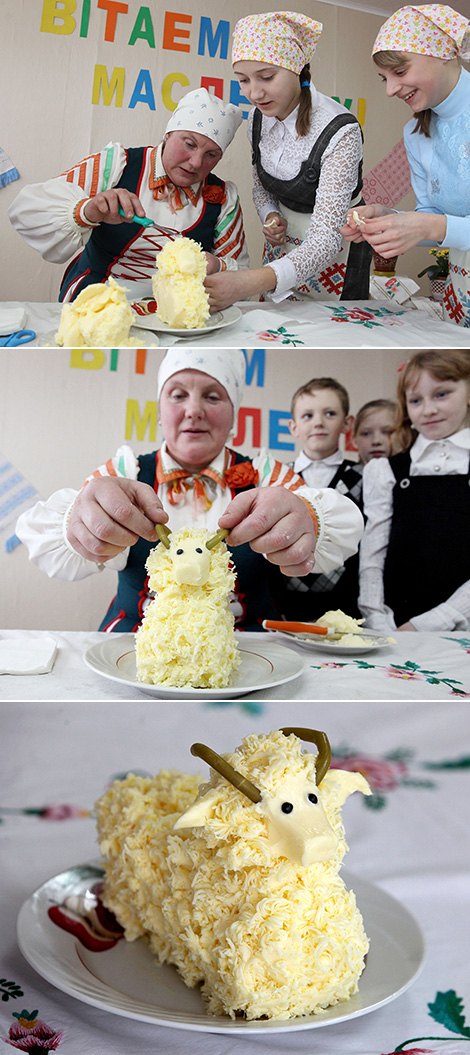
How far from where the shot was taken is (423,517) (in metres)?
0.76

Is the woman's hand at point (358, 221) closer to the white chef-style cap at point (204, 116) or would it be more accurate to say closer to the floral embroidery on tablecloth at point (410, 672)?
the white chef-style cap at point (204, 116)

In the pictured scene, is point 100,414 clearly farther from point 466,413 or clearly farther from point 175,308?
point 466,413

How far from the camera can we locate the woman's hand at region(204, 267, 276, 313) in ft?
2.13

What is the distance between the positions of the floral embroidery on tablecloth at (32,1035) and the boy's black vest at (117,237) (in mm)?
535

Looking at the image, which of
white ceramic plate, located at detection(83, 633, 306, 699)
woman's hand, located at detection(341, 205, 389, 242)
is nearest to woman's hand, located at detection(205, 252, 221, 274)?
woman's hand, located at detection(341, 205, 389, 242)

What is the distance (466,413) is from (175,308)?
31cm

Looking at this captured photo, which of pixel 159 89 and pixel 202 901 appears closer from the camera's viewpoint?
pixel 202 901

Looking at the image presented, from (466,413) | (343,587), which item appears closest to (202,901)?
(343,587)

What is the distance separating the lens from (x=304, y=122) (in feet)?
2.11

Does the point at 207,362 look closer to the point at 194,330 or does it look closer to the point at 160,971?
the point at 194,330

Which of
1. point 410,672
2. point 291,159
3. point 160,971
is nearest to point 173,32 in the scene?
point 291,159

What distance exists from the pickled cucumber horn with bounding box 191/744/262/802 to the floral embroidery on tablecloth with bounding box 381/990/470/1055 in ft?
0.55

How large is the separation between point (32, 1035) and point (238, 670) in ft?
0.86

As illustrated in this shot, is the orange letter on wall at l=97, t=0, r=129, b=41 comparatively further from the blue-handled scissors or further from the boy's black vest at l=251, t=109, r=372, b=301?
the blue-handled scissors
